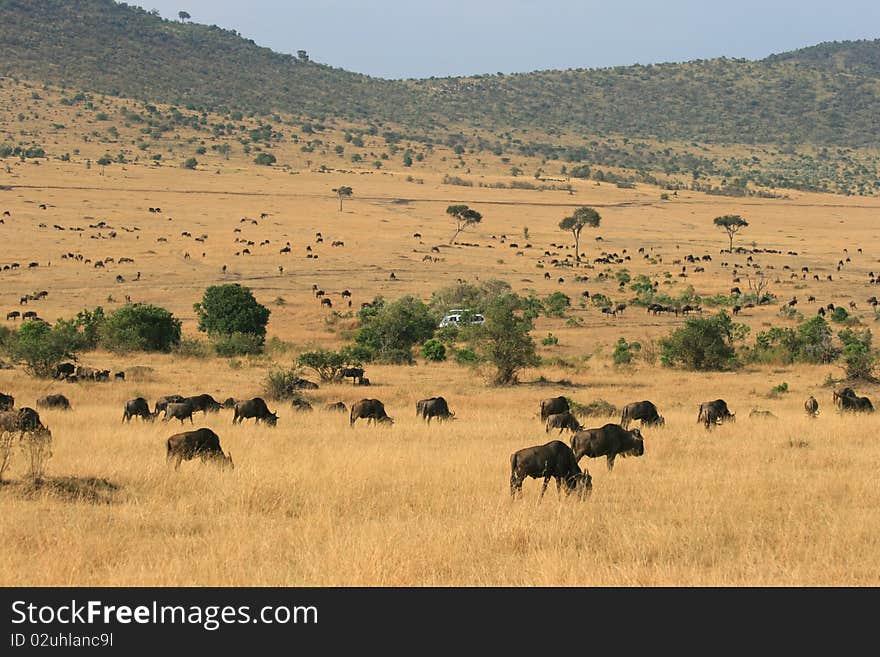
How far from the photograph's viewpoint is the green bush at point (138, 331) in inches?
1414

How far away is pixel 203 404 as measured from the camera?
2084cm

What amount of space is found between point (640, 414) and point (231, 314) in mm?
23741

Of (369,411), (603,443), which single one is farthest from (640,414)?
(603,443)

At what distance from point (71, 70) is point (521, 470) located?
19229cm

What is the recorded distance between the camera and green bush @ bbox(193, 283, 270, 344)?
1555 inches

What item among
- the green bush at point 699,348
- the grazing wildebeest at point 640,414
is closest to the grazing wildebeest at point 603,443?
the grazing wildebeest at point 640,414

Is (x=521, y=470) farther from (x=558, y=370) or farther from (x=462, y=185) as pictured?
(x=462, y=185)

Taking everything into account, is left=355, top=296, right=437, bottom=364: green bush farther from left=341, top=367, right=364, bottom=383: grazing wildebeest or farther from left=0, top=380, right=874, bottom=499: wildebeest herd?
left=0, top=380, right=874, bottom=499: wildebeest herd

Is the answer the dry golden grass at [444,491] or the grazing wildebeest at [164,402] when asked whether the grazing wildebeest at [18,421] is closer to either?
the dry golden grass at [444,491]

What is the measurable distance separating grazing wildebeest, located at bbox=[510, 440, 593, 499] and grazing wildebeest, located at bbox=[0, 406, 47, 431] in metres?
7.40

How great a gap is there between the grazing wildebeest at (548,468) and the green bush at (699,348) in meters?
23.1

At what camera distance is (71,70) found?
18338cm

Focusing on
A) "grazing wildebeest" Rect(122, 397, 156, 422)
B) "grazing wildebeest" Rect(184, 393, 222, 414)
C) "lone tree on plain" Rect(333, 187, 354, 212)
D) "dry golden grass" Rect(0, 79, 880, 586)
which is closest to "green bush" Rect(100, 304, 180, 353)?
"dry golden grass" Rect(0, 79, 880, 586)
